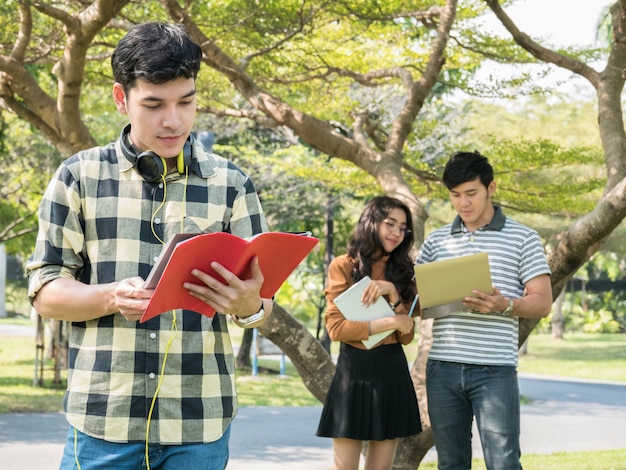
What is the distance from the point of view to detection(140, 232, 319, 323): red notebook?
1930 millimetres

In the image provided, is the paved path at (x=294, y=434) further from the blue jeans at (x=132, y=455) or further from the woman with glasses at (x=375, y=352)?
→ the blue jeans at (x=132, y=455)

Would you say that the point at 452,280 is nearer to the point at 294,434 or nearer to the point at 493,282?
the point at 493,282

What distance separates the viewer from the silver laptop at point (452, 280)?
4121 millimetres

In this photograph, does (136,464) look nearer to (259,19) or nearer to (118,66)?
(118,66)

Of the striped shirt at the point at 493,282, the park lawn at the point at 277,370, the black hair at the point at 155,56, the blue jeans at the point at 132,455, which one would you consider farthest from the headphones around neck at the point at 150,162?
the park lawn at the point at 277,370

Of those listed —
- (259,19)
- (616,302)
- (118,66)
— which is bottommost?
(616,302)

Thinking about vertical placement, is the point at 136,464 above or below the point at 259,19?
below

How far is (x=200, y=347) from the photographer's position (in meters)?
2.19

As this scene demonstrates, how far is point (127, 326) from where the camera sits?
2.16 m

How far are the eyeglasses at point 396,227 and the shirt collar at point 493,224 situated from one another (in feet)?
0.87

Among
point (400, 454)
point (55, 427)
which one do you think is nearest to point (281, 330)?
point (400, 454)

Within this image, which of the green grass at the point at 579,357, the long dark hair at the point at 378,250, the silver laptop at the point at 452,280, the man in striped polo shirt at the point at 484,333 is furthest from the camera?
the green grass at the point at 579,357

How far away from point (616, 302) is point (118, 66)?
3417 cm

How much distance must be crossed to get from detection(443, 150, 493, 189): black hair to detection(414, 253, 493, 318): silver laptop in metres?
0.51
